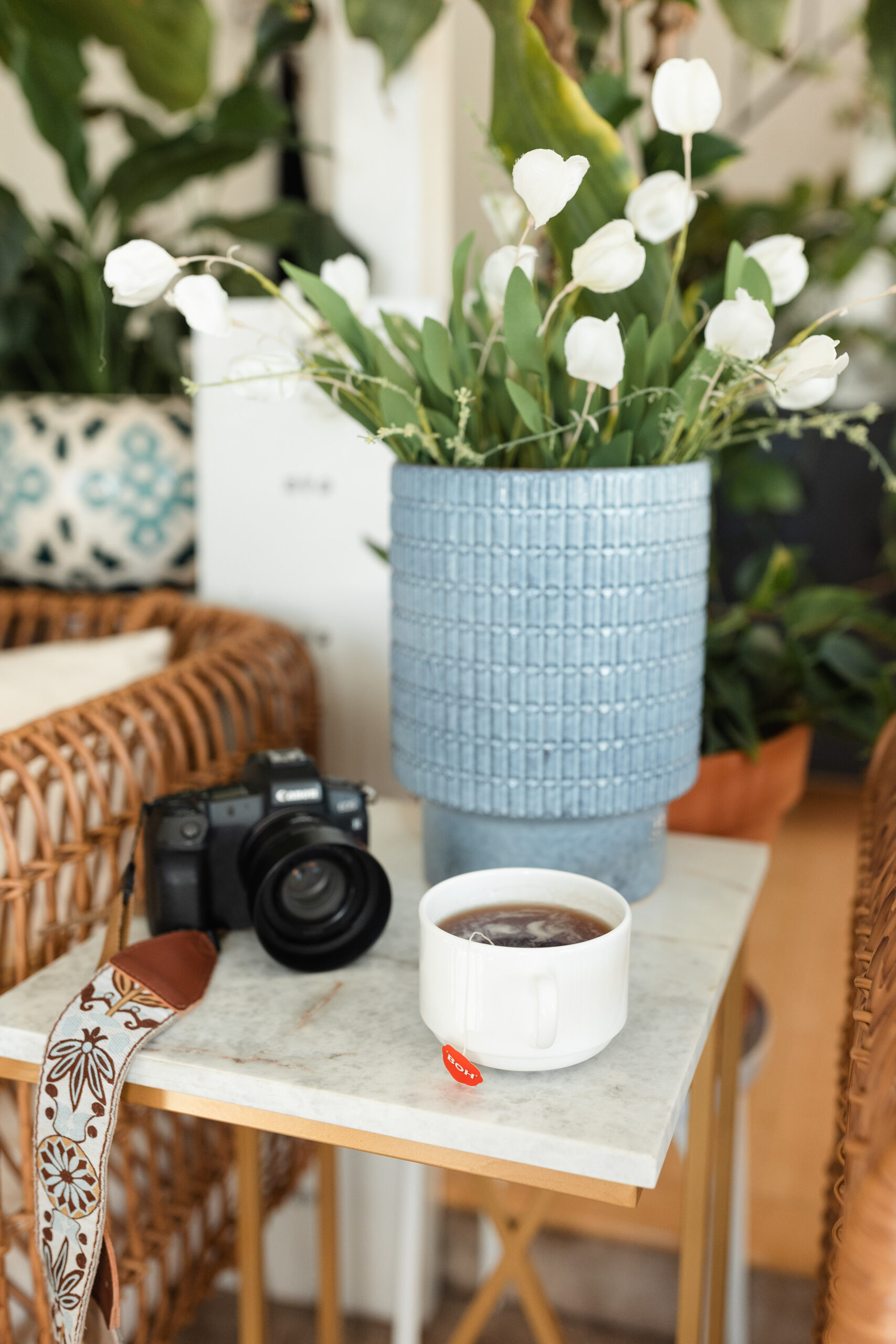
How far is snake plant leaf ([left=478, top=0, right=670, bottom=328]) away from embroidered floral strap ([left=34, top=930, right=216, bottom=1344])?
52cm

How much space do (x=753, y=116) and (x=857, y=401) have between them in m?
1.05

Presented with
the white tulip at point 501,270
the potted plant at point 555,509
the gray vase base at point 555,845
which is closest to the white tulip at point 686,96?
the potted plant at point 555,509

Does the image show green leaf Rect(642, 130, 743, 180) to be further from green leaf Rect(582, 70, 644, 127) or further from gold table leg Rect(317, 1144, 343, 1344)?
gold table leg Rect(317, 1144, 343, 1344)

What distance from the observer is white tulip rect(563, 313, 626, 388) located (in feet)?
2.02

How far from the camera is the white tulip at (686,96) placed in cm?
63

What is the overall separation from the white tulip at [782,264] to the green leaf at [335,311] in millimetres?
253

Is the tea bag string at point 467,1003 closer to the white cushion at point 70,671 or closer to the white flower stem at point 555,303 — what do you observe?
the white flower stem at point 555,303

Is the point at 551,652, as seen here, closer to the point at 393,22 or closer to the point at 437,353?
the point at 437,353

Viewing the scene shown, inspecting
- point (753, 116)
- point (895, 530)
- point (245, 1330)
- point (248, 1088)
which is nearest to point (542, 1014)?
point (248, 1088)

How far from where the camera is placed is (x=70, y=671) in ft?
3.30

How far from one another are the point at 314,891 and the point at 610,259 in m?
0.41

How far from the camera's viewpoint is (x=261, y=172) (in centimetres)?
285

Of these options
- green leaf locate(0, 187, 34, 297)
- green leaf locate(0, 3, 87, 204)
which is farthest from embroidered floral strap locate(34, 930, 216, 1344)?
green leaf locate(0, 3, 87, 204)

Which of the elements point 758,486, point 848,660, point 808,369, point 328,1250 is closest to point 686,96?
point 808,369
